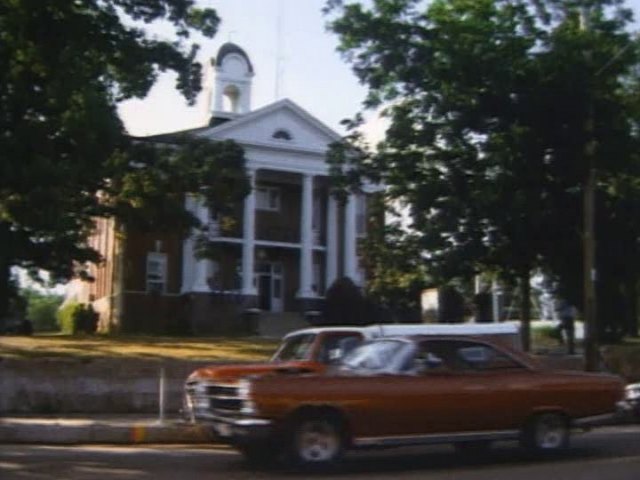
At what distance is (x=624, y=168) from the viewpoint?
2770 centimetres

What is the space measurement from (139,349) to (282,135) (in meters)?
19.0

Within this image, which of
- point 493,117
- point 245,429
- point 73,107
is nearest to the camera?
point 245,429

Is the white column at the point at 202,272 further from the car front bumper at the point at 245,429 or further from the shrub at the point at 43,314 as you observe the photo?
the shrub at the point at 43,314

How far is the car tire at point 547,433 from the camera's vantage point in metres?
13.6

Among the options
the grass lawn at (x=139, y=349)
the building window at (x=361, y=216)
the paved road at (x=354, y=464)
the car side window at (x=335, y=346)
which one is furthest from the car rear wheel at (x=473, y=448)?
the building window at (x=361, y=216)

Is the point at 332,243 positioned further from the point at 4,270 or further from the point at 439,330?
the point at 439,330

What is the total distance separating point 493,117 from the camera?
2769cm

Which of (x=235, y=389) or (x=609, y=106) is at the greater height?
(x=609, y=106)

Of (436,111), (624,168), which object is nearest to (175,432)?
(436,111)

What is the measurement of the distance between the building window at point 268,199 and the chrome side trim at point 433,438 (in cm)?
3456

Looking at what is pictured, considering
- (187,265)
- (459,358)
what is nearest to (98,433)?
(459,358)

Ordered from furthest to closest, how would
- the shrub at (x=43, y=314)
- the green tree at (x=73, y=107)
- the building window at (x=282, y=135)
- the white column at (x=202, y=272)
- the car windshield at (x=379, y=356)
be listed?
the shrub at (x=43, y=314) < the building window at (x=282, y=135) < the white column at (x=202, y=272) < the green tree at (x=73, y=107) < the car windshield at (x=379, y=356)

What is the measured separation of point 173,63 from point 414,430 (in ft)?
51.2

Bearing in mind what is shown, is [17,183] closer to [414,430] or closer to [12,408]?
[12,408]
